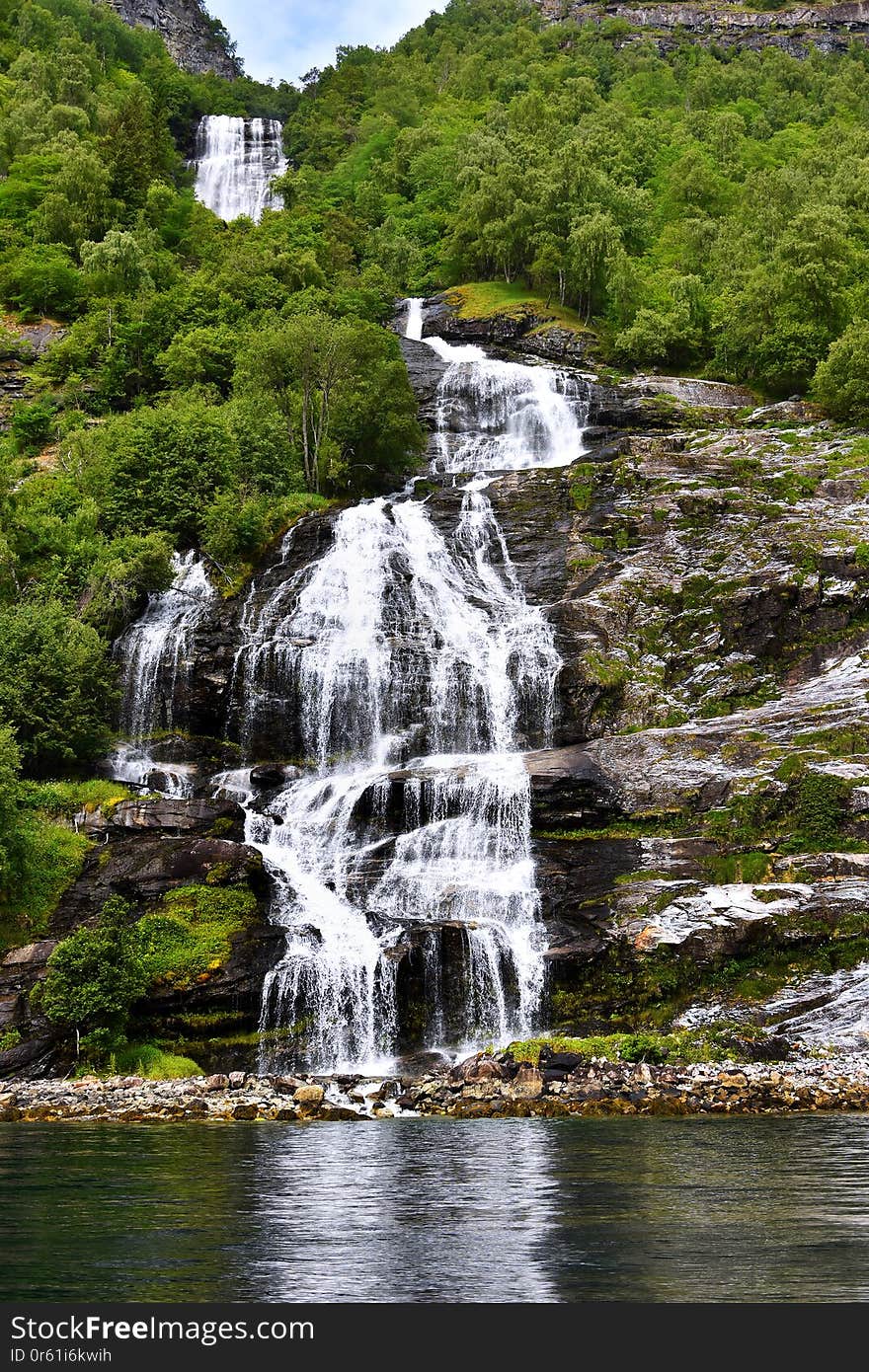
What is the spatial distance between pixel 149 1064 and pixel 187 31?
546 ft


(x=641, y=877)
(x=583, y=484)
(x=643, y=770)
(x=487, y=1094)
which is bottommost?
(x=487, y=1094)

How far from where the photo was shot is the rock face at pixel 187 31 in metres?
148

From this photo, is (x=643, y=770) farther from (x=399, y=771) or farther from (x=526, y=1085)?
(x=526, y=1085)

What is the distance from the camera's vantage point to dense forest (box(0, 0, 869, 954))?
4691cm

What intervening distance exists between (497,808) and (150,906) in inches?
436

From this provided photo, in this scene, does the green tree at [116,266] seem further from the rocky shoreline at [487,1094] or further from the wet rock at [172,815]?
the rocky shoreline at [487,1094]

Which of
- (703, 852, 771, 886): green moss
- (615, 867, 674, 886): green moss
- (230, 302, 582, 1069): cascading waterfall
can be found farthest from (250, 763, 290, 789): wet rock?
(703, 852, 771, 886): green moss

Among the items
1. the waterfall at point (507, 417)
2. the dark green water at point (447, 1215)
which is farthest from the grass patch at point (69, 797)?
the waterfall at point (507, 417)

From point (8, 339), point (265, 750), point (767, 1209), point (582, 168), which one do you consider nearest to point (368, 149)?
point (582, 168)

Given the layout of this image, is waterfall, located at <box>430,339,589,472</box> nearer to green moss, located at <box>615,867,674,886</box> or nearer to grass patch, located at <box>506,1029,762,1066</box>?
green moss, located at <box>615,867,674,886</box>

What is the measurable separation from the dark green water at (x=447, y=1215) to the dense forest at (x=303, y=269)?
62.1ft

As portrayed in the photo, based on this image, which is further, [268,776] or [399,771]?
[268,776]

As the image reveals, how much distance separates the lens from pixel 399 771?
38219mm

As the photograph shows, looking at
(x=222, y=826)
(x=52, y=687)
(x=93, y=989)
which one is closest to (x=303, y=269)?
(x=52, y=687)
